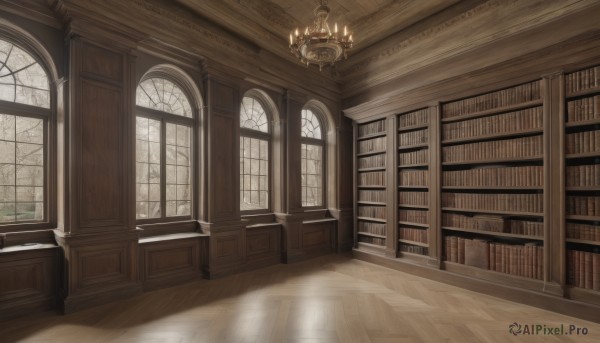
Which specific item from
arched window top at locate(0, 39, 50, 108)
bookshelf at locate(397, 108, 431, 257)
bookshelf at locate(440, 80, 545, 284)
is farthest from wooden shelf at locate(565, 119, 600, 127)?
arched window top at locate(0, 39, 50, 108)

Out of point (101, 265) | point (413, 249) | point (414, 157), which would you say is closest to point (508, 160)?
point (414, 157)

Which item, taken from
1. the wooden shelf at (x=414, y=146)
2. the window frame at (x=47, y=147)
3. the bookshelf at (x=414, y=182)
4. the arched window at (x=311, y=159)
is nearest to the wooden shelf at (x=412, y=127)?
the bookshelf at (x=414, y=182)

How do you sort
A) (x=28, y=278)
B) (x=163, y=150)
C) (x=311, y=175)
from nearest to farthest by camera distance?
(x=28, y=278) < (x=163, y=150) < (x=311, y=175)

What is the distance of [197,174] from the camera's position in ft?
15.6

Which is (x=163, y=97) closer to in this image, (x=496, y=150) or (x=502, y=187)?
(x=496, y=150)

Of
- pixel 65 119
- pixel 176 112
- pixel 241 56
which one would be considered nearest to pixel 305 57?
pixel 241 56

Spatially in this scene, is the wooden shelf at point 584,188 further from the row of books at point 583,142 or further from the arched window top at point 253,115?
the arched window top at point 253,115

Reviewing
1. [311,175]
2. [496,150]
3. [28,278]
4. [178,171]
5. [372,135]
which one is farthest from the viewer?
[311,175]

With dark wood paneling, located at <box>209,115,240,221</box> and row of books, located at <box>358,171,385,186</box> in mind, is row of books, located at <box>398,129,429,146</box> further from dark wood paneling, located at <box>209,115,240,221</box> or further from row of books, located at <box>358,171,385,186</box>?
→ dark wood paneling, located at <box>209,115,240,221</box>

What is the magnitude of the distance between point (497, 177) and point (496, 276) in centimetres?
127

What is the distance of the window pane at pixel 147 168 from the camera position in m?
4.23

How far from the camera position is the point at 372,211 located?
587cm

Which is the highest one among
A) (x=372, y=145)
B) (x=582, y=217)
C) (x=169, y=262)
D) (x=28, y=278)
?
(x=372, y=145)

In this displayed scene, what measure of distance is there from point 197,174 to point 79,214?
165cm
